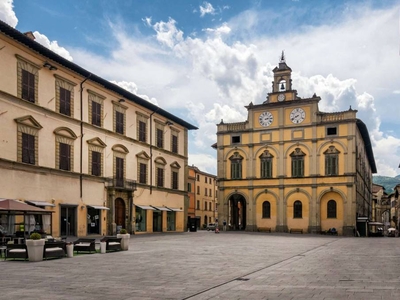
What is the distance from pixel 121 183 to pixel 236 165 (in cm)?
2185

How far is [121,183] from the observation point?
4003 centimetres

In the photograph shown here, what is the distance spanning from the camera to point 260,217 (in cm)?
5706

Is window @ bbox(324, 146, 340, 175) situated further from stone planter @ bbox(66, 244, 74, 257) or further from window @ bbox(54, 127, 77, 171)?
stone planter @ bbox(66, 244, 74, 257)

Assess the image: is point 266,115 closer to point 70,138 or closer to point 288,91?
point 288,91

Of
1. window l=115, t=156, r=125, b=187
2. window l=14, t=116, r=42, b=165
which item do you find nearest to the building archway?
window l=115, t=156, r=125, b=187

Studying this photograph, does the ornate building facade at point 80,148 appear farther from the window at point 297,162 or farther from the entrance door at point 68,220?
the window at point 297,162

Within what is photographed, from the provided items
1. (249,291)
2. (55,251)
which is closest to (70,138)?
(55,251)

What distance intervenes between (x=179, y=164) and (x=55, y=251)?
32.8m

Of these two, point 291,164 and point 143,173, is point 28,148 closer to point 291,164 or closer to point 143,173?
point 143,173

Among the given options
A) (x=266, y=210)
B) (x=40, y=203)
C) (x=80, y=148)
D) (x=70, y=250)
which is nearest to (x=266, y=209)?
(x=266, y=210)

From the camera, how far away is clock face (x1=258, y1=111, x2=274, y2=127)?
57456mm

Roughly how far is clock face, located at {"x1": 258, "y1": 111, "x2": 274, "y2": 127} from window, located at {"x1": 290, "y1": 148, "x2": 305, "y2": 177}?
477 cm

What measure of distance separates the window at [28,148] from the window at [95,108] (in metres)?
6.87

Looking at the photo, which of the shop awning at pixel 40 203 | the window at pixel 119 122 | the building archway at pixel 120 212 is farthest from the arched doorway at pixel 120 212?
the shop awning at pixel 40 203
